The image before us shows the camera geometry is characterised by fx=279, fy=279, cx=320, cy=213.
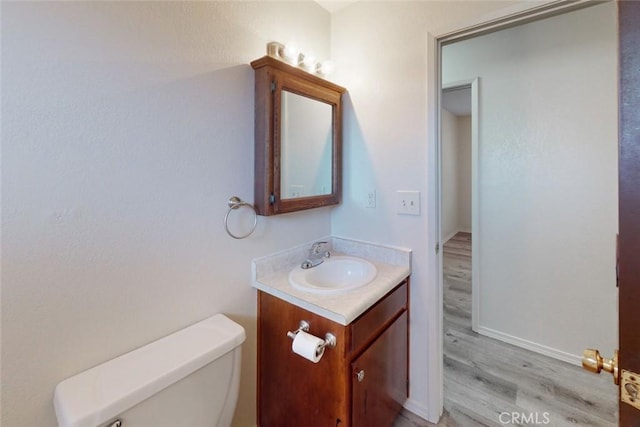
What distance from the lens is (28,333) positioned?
2.56ft

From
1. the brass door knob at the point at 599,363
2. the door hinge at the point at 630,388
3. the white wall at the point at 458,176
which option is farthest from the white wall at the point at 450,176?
the door hinge at the point at 630,388

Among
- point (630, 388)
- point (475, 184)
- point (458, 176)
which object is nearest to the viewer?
point (630, 388)

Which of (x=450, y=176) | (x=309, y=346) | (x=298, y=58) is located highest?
(x=298, y=58)

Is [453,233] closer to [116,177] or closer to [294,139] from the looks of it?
[294,139]

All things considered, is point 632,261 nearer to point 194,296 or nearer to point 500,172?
point 194,296

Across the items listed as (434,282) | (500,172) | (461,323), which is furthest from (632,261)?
(461,323)

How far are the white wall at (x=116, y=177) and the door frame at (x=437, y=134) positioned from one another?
862mm

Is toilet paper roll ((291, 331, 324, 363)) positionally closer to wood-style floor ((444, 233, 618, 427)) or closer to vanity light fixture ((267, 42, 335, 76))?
wood-style floor ((444, 233, 618, 427))

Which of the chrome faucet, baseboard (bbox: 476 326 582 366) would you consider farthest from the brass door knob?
baseboard (bbox: 476 326 582 366)

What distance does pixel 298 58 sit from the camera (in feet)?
4.80

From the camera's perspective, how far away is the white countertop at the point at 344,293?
110cm

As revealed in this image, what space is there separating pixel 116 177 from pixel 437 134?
1.39 m

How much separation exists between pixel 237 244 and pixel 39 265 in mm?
653

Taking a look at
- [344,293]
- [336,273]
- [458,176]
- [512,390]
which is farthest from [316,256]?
[458,176]
